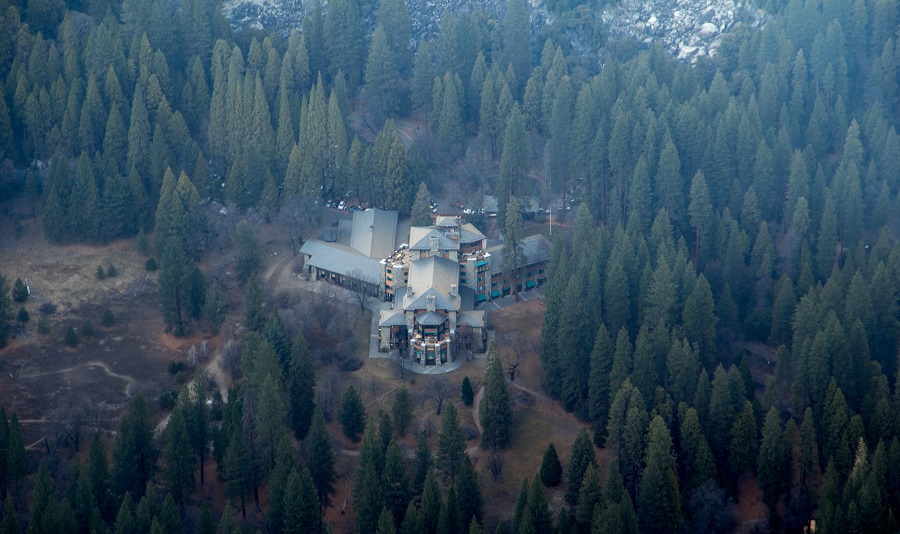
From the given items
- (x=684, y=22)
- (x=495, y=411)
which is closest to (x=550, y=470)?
(x=495, y=411)

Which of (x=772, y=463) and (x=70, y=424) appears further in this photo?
(x=70, y=424)

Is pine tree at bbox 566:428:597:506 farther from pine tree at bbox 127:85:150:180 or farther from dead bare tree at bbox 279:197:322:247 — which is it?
pine tree at bbox 127:85:150:180

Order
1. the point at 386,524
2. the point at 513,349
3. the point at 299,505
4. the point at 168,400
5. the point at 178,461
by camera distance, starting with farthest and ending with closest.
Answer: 1. the point at 513,349
2. the point at 168,400
3. the point at 178,461
4. the point at 299,505
5. the point at 386,524

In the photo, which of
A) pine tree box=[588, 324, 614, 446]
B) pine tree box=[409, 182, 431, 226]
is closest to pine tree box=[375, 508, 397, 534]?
pine tree box=[588, 324, 614, 446]

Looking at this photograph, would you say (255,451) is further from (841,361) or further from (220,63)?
(220,63)

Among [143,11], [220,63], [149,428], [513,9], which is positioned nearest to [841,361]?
[149,428]

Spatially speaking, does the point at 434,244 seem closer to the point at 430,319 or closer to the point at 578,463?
the point at 430,319
